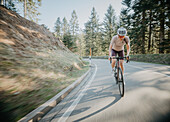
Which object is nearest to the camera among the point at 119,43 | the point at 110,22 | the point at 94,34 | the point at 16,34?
the point at 119,43

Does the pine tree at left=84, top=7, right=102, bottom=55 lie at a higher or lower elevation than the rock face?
higher

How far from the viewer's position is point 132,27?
23.2 m

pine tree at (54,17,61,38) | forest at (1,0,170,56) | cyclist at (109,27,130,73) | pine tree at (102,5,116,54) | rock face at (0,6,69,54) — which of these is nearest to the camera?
cyclist at (109,27,130,73)

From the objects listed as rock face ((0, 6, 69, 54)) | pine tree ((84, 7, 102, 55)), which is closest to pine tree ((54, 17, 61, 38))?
pine tree ((84, 7, 102, 55))

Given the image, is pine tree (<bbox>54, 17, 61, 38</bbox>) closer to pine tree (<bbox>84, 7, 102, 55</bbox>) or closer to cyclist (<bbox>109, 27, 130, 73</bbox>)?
pine tree (<bbox>84, 7, 102, 55</bbox>)

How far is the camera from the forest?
1422 cm

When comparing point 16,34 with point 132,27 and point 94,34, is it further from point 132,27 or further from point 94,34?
point 94,34

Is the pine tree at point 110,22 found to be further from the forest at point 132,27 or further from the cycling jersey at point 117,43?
the cycling jersey at point 117,43

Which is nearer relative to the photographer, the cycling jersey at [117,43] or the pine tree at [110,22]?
the cycling jersey at [117,43]

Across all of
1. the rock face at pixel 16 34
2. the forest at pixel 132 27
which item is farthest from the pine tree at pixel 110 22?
the rock face at pixel 16 34

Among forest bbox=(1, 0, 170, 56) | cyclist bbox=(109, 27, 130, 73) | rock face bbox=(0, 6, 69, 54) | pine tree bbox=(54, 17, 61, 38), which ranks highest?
pine tree bbox=(54, 17, 61, 38)

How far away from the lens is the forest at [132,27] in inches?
560

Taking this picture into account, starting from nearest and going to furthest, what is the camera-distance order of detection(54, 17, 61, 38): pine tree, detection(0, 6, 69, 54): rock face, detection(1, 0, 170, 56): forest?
detection(0, 6, 69, 54): rock face → detection(1, 0, 170, 56): forest → detection(54, 17, 61, 38): pine tree

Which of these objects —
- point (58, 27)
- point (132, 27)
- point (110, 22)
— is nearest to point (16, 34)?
point (132, 27)
